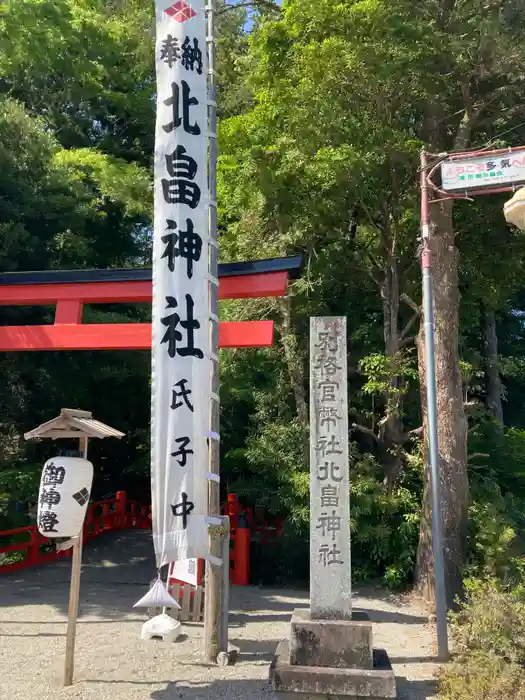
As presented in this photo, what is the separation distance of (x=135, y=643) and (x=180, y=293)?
Answer: 3.90 metres

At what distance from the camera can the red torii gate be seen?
707cm

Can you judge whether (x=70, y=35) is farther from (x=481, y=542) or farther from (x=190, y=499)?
(x=481, y=542)

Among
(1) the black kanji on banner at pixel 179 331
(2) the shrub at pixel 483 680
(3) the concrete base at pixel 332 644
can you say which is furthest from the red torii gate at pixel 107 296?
(2) the shrub at pixel 483 680

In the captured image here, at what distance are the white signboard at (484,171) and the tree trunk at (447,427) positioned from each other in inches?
105

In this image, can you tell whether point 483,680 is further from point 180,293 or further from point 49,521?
point 180,293

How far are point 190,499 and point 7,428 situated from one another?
8.78m

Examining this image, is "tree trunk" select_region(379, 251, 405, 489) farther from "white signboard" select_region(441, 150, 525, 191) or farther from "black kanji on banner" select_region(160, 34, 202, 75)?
"black kanji on banner" select_region(160, 34, 202, 75)

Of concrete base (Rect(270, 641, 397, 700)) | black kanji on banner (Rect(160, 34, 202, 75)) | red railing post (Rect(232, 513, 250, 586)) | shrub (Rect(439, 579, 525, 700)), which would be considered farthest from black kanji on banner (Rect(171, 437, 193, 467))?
red railing post (Rect(232, 513, 250, 586))

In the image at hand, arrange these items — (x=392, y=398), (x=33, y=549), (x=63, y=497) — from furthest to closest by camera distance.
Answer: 1. (x=33, y=549)
2. (x=392, y=398)
3. (x=63, y=497)

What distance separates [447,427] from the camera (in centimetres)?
870

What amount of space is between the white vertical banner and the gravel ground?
3.97 feet

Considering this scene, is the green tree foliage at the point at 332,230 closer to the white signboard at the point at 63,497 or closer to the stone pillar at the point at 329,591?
the stone pillar at the point at 329,591

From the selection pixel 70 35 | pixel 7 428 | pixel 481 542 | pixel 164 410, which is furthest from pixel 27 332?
pixel 70 35

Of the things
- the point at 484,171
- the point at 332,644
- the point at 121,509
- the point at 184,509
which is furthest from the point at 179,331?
the point at 121,509
